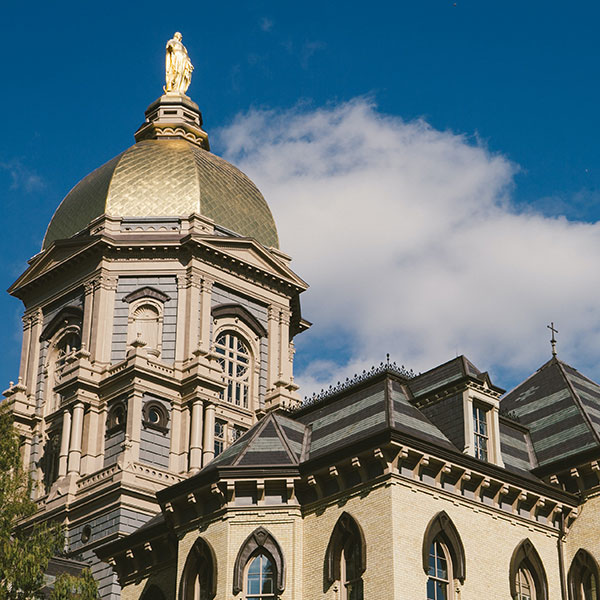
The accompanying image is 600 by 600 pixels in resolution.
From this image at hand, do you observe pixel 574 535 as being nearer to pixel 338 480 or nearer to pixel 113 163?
pixel 338 480

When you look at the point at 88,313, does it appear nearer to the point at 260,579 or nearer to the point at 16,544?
the point at 260,579

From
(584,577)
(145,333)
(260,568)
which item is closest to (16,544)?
(260,568)

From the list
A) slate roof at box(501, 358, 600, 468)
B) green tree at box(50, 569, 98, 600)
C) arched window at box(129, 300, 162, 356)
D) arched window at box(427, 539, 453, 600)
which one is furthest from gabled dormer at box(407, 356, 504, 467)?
arched window at box(129, 300, 162, 356)

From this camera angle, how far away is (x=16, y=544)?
32.2 metres

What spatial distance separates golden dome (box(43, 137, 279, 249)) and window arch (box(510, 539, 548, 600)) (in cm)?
3099

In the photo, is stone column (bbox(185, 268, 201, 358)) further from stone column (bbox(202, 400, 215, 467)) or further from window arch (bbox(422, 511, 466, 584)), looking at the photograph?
window arch (bbox(422, 511, 466, 584))

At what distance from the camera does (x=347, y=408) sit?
38.1 metres

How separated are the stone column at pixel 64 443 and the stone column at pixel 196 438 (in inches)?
209

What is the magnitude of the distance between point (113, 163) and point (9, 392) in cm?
1251

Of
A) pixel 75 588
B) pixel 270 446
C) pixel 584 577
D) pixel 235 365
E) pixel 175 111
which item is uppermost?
pixel 175 111

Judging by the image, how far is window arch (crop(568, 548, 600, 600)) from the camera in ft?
120

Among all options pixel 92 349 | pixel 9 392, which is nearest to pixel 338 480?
pixel 92 349

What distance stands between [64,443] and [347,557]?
83.6ft

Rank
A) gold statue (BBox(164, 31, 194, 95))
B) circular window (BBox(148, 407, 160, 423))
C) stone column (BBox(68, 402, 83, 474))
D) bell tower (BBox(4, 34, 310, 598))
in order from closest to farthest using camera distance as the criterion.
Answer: bell tower (BBox(4, 34, 310, 598)) < stone column (BBox(68, 402, 83, 474)) < circular window (BBox(148, 407, 160, 423)) < gold statue (BBox(164, 31, 194, 95))
